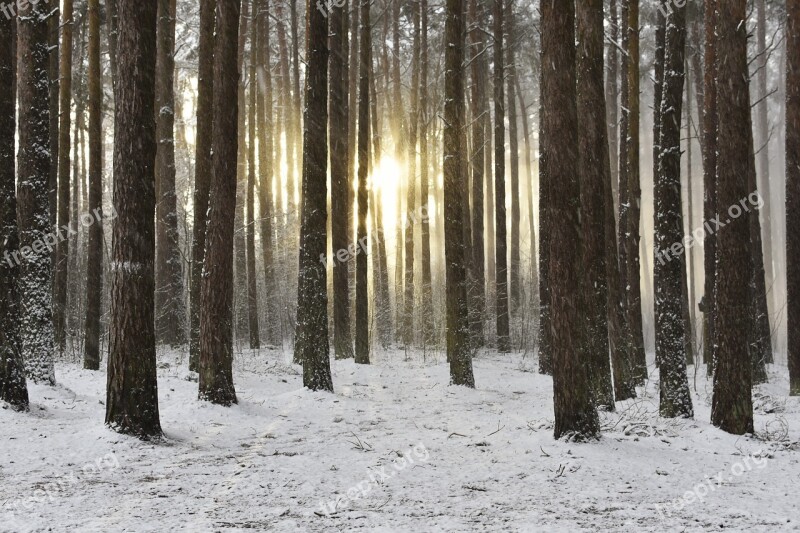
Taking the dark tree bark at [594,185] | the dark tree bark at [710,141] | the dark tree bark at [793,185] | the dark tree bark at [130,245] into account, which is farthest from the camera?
the dark tree bark at [793,185]

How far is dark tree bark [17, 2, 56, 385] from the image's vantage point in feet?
25.8

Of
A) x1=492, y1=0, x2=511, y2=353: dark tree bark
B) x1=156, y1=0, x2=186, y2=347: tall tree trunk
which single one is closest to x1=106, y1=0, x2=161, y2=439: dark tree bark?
x1=156, y1=0, x2=186, y2=347: tall tree trunk

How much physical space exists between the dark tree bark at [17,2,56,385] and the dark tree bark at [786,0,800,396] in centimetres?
1153

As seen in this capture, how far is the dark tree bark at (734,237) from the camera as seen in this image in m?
6.48

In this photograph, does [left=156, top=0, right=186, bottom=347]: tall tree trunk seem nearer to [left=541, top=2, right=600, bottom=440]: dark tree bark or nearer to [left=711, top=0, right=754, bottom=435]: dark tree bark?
[left=541, top=2, right=600, bottom=440]: dark tree bark

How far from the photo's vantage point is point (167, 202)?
49.5ft

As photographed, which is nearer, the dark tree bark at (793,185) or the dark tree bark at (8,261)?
the dark tree bark at (8,261)

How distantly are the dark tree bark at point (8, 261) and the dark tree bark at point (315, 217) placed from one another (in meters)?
3.77

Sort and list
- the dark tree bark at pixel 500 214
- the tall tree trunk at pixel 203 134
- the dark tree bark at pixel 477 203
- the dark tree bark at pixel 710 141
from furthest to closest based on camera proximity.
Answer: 1. the dark tree bark at pixel 477 203
2. the dark tree bark at pixel 500 214
3. the tall tree trunk at pixel 203 134
4. the dark tree bark at pixel 710 141

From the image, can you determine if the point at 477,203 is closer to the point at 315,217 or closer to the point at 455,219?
the point at 455,219

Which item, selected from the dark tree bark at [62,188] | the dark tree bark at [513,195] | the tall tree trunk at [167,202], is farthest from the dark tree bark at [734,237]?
the dark tree bark at [513,195]

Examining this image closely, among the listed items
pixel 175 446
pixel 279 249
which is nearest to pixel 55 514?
pixel 175 446

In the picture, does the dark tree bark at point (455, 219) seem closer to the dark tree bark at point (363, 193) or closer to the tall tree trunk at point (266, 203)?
the dark tree bark at point (363, 193)

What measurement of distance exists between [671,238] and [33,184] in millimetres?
8504
